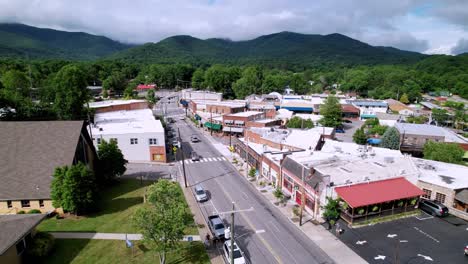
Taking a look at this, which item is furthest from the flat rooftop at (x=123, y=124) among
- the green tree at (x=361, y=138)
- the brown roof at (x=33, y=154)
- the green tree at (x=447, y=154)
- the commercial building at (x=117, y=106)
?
the green tree at (x=447, y=154)

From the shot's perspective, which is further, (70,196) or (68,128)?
(68,128)

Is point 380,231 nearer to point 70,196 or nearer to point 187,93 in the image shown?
point 70,196

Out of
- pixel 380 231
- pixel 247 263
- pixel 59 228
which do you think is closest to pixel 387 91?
pixel 380 231

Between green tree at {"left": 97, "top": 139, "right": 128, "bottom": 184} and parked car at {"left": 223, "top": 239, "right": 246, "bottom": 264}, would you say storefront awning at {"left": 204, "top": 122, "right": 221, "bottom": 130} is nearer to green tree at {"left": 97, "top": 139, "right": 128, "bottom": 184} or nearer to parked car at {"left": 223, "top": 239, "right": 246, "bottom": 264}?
green tree at {"left": 97, "top": 139, "right": 128, "bottom": 184}

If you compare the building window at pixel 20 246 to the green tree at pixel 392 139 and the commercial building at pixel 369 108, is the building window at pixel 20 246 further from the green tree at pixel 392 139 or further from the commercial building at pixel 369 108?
the commercial building at pixel 369 108

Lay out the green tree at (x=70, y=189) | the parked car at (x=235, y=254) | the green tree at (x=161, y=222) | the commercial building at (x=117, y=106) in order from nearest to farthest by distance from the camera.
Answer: the green tree at (x=161, y=222) < the parked car at (x=235, y=254) < the green tree at (x=70, y=189) < the commercial building at (x=117, y=106)

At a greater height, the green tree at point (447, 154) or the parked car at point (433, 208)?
the green tree at point (447, 154)

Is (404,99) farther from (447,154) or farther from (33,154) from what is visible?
(33,154)
